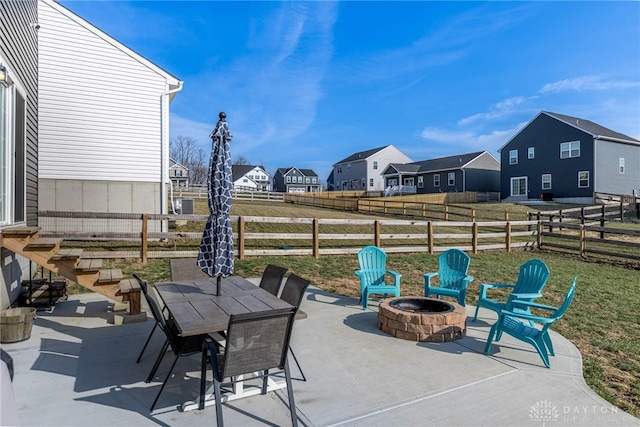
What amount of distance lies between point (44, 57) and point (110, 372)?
1037 cm

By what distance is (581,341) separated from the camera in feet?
15.4

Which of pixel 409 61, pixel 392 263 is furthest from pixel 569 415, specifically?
pixel 409 61

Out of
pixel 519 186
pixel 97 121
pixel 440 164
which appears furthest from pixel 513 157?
pixel 97 121

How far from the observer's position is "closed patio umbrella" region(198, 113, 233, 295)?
3818 millimetres

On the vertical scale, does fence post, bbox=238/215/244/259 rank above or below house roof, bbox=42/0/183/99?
below

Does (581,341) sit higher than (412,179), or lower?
lower

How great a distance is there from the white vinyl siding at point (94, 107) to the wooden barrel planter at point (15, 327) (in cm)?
752

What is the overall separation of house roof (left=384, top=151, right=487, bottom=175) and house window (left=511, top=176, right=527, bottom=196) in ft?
16.1

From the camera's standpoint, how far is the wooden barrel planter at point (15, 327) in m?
4.29

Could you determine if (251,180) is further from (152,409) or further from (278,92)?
(152,409)

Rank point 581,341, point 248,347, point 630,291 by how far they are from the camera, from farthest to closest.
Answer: point 630,291
point 581,341
point 248,347

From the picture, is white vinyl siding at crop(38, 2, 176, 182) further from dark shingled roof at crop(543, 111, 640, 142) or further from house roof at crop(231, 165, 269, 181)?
house roof at crop(231, 165, 269, 181)

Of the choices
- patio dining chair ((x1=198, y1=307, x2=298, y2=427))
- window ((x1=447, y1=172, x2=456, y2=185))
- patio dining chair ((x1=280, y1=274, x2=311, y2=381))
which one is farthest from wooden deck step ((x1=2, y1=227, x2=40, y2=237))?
window ((x1=447, y1=172, x2=456, y2=185))

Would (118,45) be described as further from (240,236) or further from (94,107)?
(240,236)
